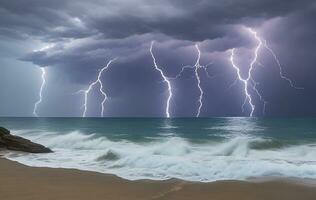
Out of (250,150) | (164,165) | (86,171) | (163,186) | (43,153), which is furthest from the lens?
(250,150)

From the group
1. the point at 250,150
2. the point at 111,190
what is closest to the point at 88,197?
the point at 111,190

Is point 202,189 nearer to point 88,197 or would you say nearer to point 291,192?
point 291,192

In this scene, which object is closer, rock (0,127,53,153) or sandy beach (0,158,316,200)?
sandy beach (0,158,316,200)

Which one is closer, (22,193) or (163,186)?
(22,193)

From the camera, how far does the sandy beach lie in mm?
7953

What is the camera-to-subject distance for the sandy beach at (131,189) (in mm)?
7953

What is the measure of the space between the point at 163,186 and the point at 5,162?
283 inches

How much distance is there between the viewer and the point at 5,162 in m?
13.6

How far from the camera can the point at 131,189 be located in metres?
8.77

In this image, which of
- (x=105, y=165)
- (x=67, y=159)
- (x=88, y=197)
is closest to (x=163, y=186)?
(x=88, y=197)

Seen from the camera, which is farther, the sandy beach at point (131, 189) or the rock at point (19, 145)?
the rock at point (19, 145)

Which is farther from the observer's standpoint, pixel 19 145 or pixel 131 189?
pixel 19 145

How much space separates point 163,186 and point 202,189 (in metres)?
0.96

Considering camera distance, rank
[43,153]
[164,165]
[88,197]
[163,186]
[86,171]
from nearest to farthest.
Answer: [88,197], [163,186], [86,171], [164,165], [43,153]
